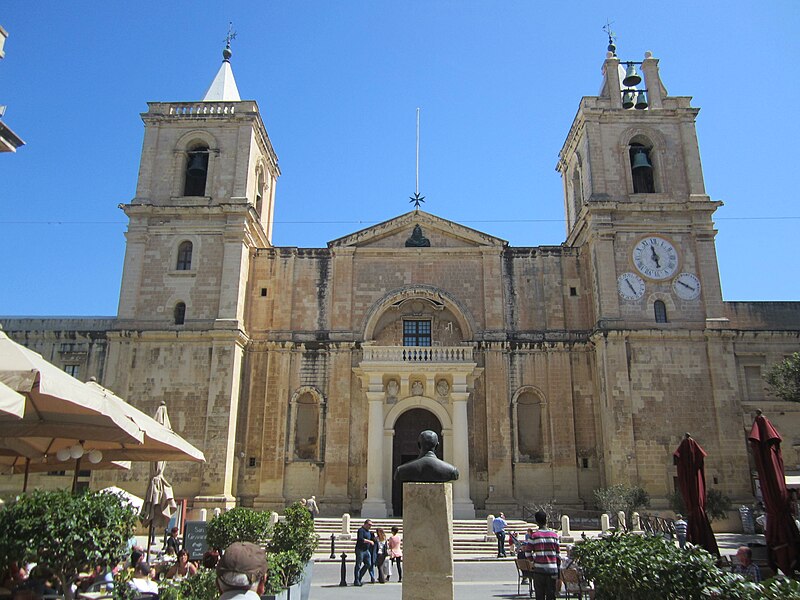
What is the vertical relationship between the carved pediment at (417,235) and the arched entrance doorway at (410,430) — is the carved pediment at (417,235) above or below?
above

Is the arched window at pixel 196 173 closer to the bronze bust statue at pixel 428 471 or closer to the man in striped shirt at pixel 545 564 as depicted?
the bronze bust statue at pixel 428 471

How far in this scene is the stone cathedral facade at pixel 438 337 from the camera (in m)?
27.2

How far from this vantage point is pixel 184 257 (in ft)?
98.6

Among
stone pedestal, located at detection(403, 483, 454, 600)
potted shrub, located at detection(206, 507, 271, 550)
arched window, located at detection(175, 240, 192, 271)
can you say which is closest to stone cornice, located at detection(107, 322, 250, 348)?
arched window, located at detection(175, 240, 192, 271)

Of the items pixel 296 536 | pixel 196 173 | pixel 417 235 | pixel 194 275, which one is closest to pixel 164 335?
pixel 194 275

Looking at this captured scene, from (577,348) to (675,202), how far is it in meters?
7.98

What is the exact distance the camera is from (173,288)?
29219 millimetres

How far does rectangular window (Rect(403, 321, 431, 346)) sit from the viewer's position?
101ft

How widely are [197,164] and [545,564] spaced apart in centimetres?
2659

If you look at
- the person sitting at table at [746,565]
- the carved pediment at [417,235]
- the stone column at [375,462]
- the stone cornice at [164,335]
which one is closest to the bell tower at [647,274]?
the carved pediment at [417,235]

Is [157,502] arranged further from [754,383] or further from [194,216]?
[754,383]

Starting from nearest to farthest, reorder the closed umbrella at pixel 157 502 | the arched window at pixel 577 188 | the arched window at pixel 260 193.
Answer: the closed umbrella at pixel 157 502, the arched window at pixel 577 188, the arched window at pixel 260 193

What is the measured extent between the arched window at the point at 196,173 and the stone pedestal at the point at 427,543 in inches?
1015

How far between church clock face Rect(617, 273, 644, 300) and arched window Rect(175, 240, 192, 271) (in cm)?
1905
